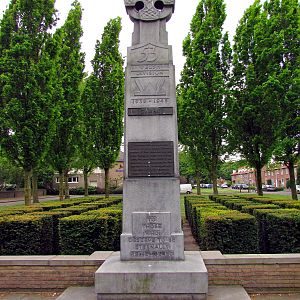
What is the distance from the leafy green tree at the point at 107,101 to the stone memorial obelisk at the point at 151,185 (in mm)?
15570

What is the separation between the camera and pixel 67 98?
22.5m

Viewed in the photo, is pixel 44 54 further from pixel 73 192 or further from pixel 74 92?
pixel 73 192

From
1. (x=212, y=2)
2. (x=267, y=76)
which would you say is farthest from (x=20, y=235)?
(x=212, y=2)

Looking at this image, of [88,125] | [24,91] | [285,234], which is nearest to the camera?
[285,234]

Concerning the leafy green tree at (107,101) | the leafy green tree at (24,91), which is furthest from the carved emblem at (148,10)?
the leafy green tree at (107,101)

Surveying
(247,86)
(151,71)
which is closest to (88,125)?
(247,86)

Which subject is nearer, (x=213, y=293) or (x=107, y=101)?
(x=213, y=293)

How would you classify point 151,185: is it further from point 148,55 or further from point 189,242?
point 189,242

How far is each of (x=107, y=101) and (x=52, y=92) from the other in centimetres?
501

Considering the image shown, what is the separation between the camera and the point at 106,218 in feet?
24.4

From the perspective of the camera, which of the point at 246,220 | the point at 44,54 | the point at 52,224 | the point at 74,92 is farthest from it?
the point at 74,92

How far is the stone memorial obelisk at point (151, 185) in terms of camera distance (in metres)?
5.09

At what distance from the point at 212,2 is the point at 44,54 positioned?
10647mm

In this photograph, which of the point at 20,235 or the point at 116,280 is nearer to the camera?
the point at 116,280
